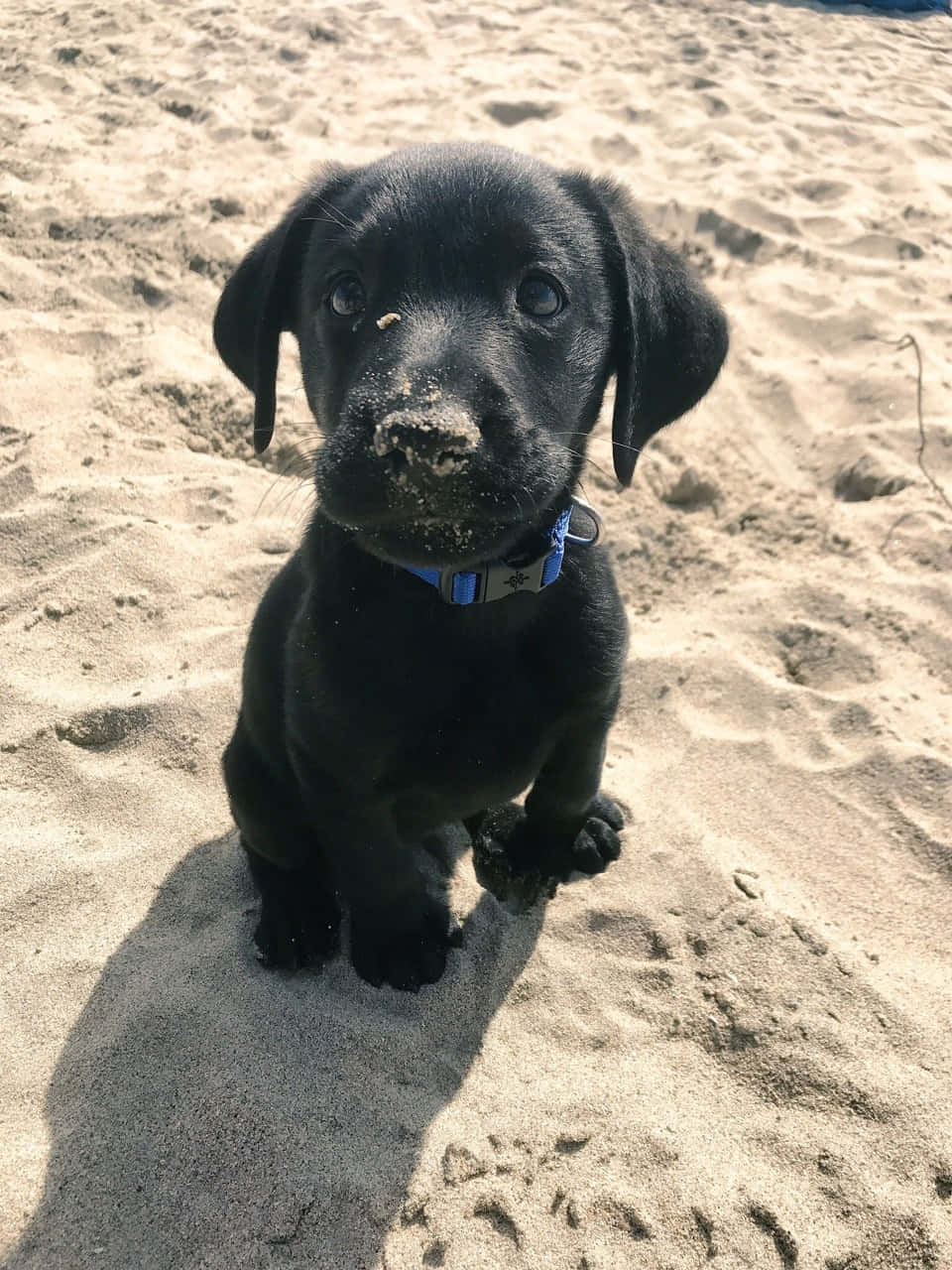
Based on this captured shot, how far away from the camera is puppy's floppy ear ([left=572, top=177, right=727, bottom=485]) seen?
2082 mm

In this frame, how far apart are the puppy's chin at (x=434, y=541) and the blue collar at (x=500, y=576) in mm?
176

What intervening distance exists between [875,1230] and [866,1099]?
0.91ft

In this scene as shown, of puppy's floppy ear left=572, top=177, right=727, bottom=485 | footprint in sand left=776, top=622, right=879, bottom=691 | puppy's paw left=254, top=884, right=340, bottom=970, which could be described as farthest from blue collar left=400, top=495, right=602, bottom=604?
footprint in sand left=776, top=622, right=879, bottom=691

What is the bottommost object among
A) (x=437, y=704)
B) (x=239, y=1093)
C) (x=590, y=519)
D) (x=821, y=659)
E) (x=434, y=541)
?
(x=239, y=1093)

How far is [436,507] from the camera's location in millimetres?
1512

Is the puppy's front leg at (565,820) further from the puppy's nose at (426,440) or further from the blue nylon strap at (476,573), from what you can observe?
the puppy's nose at (426,440)

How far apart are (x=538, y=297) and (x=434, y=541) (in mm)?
636

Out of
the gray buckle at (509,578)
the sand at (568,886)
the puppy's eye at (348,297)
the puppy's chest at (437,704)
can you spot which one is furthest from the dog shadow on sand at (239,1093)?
the puppy's eye at (348,297)

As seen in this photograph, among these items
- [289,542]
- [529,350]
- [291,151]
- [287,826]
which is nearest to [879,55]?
[291,151]

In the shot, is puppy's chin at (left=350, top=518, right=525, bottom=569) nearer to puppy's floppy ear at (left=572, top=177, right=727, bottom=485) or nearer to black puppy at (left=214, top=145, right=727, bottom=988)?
black puppy at (left=214, top=145, right=727, bottom=988)

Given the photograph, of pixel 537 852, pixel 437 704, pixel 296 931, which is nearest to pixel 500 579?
pixel 437 704

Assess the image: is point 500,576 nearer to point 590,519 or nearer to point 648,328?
point 590,519

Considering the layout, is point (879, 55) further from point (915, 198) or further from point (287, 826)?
point (287, 826)

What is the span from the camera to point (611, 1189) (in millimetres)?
1950
